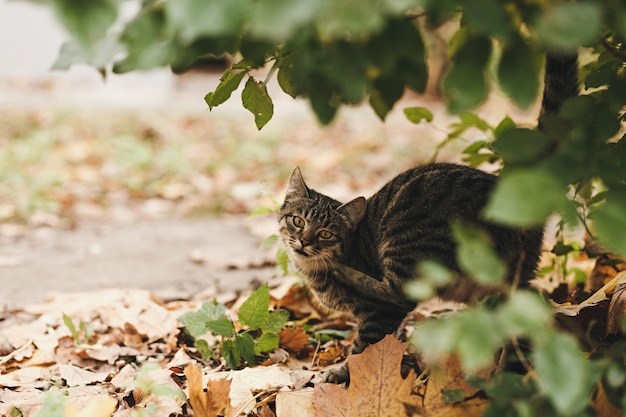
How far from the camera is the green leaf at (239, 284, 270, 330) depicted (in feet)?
6.28

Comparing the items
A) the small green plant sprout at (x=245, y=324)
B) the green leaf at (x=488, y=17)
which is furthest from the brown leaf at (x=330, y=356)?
the green leaf at (x=488, y=17)

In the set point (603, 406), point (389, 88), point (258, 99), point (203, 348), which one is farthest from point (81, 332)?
point (603, 406)

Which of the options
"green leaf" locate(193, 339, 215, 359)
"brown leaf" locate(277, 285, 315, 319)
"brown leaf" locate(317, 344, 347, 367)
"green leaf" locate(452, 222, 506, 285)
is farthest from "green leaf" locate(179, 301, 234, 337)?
"green leaf" locate(452, 222, 506, 285)

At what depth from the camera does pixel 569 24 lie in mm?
827

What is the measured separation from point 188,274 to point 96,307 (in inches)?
25.8

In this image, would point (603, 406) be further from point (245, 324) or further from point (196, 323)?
point (196, 323)

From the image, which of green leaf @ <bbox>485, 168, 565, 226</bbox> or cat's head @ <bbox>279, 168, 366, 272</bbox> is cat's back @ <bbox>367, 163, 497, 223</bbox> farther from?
green leaf @ <bbox>485, 168, 565, 226</bbox>

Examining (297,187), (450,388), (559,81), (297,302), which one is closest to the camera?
(450,388)

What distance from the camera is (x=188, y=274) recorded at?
3197 mm

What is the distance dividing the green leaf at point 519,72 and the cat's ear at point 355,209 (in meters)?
1.35

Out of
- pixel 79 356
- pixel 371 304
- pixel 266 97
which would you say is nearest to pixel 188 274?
pixel 79 356

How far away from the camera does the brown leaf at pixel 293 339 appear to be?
2182 millimetres

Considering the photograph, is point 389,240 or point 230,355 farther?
point 389,240

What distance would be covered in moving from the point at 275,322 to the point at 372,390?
543mm
